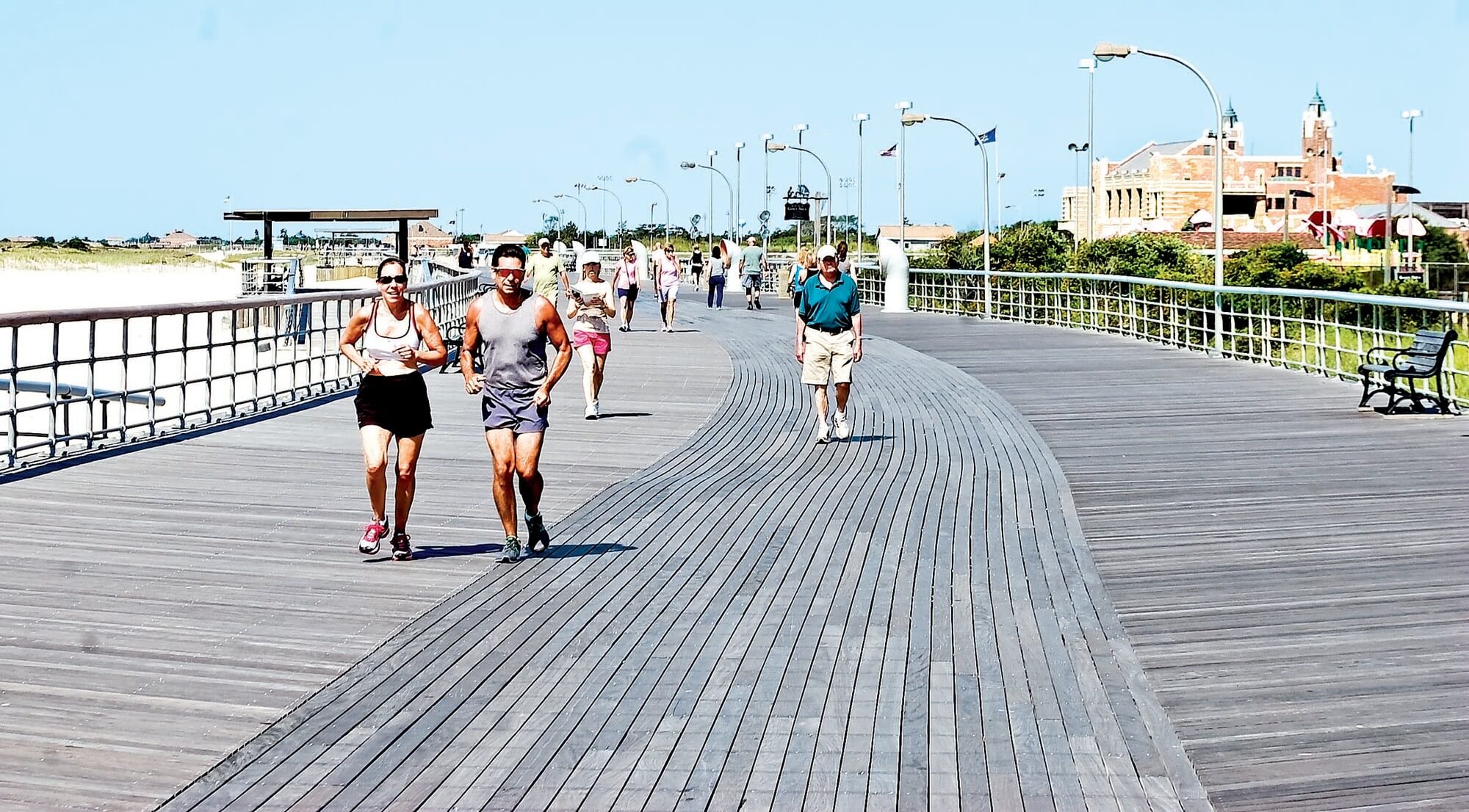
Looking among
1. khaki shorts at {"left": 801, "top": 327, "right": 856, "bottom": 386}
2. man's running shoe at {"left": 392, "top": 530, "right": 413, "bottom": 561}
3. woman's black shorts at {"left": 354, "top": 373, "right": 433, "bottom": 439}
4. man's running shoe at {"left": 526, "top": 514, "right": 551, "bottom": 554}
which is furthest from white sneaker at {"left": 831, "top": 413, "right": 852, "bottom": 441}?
man's running shoe at {"left": 392, "top": 530, "right": 413, "bottom": 561}

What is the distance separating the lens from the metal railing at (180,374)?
42.7ft

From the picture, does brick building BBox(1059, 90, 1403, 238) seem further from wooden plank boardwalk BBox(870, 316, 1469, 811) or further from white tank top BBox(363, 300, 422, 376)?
white tank top BBox(363, 300, 422, 376)

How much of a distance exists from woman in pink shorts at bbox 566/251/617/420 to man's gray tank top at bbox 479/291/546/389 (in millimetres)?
7546

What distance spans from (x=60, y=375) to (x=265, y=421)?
2556 centimetres

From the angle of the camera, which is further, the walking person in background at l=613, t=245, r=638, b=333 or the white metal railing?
Answer: the walking person in background at l=613, t=245, r=638, b=333

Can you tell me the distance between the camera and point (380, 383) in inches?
368

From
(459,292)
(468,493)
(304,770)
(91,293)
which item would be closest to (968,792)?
(304,770)

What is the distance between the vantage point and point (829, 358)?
1560cm

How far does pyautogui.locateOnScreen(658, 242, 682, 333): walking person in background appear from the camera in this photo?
33.5 metres

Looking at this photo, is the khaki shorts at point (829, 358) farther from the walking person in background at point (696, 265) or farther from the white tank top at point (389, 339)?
the walking person in background at point (696, 265)

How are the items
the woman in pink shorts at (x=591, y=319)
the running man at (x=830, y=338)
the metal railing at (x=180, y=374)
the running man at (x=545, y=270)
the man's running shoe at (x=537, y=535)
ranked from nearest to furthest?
the man's running shoe at (x=537, y=535)
the metal railing at (x=180, y=374)
the running man at (x=830, y=338)
the woman in pink shorts at (x=591, y=319)
the running man at (x=545, y=270)

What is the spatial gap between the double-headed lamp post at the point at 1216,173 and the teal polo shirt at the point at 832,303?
418 inches

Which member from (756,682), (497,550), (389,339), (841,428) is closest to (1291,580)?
(756,682)

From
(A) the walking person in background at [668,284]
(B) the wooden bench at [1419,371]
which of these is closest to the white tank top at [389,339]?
(B) the wooden bench at [1419,371]
